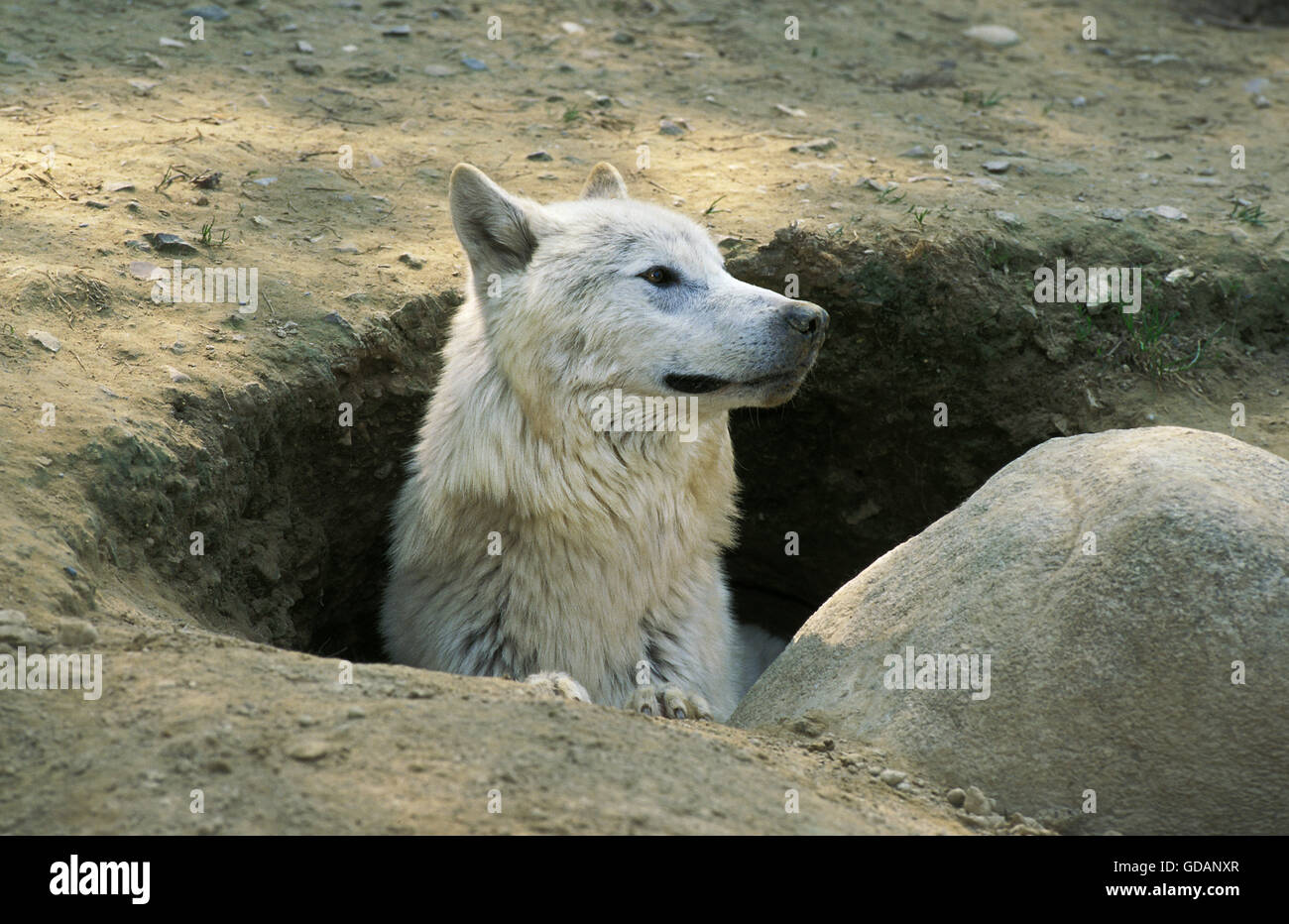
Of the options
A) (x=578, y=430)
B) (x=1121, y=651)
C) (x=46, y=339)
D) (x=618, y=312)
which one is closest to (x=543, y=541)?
(x=578, y=430)

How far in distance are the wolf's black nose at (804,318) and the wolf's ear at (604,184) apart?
1.27 m

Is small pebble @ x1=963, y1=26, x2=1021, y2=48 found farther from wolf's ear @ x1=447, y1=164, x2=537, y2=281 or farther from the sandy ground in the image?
wolf's ear @ x1=447, y1=164, x2=537, y2=281

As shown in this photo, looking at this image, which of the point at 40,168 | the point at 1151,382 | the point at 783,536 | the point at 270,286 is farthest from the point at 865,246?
the point at 40,168

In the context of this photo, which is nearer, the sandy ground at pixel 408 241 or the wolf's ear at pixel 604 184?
the sandy ground at pixel 408 241

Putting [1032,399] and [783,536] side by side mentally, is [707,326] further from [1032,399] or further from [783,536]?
[783,536]

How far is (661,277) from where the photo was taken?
14.7ft

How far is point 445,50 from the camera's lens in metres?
7.54

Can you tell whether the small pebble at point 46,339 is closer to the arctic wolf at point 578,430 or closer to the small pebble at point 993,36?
the arctic wolf at point 578,430

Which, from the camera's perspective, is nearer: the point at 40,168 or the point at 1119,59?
the point at 40,168

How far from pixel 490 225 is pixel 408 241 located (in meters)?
1.28

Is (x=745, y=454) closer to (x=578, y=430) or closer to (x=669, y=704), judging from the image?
(x=578, y=430)

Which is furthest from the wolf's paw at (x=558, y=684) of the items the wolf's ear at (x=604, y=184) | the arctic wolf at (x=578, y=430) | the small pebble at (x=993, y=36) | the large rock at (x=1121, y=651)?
the small pebble at (x=993, y=36)

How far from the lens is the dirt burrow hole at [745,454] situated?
4336 millimetres

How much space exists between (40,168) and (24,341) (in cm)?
162
